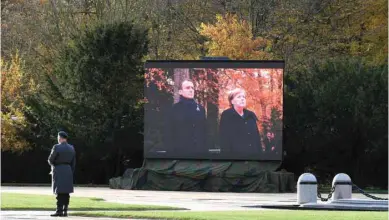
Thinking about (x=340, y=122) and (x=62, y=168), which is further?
(x=340, y=122)

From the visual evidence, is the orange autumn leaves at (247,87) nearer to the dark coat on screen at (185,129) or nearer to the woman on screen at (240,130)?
the woman on screen at (240,130)

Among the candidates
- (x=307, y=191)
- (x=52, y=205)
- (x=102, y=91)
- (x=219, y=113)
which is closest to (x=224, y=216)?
(x=52, y=205)

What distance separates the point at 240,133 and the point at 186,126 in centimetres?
223

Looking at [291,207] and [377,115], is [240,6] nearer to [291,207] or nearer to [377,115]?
[377,115]

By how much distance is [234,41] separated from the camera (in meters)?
52.9

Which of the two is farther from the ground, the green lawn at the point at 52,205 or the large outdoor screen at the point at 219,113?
the large outdoor screen at the point at 219,113

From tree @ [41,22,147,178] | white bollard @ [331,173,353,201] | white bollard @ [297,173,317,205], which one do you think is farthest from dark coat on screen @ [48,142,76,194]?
tree @ [41,22,147,178]

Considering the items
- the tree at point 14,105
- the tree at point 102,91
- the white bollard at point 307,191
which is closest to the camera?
the white bollard at point 307,191

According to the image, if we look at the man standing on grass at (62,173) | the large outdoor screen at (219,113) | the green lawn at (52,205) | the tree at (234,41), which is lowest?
the green lawn at (52,205)

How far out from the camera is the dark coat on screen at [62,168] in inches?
957

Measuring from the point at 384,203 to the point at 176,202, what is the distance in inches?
251

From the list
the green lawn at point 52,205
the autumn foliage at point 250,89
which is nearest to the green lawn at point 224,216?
the green lawn at point 52,205

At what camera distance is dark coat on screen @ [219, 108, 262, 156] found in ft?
142

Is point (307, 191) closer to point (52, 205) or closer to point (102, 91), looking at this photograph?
point (52, 205)
